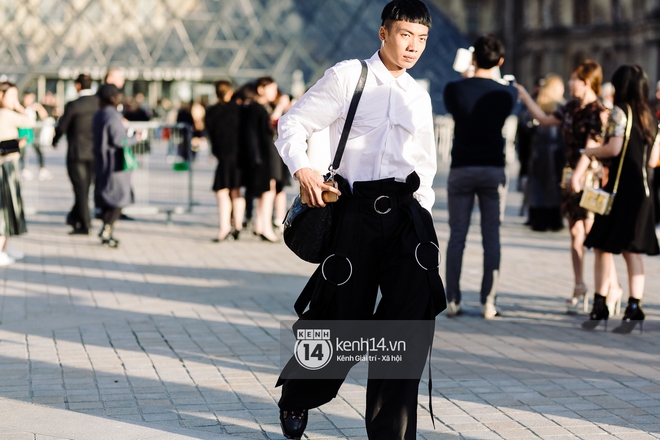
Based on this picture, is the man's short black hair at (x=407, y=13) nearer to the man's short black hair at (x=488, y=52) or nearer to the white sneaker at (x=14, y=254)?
the man's short black hair at (x=488, y=52)

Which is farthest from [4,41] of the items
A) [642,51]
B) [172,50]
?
[642,51]

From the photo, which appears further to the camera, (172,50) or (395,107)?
(172,50)

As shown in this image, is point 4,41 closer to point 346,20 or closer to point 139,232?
point 346,20

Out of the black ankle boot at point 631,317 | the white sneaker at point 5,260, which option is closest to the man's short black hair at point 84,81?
the white sneaker at point 5,260

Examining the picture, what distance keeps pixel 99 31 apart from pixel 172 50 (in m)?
3.55

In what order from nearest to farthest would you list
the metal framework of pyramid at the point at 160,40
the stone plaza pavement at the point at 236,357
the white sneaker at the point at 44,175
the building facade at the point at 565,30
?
the stone plaza pavement at the point at 236,357, the white sneaker at the point at 44,175, the metal framework of pyramid at the point at 160,40, the building facade at the point at 565,30

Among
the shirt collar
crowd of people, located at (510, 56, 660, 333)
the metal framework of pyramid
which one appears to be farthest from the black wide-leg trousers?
the metal framework of pyramid

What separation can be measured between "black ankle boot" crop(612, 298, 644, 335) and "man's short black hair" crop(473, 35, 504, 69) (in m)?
1.78

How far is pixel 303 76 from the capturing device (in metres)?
42.7

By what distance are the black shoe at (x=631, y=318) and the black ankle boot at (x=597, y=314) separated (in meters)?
0.15

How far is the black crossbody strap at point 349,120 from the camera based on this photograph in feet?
11.8

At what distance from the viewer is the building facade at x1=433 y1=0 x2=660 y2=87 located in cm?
6047

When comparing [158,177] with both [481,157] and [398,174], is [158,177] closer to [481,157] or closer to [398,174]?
[481,157]

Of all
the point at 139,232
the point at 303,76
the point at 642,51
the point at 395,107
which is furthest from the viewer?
the point at 642,51
